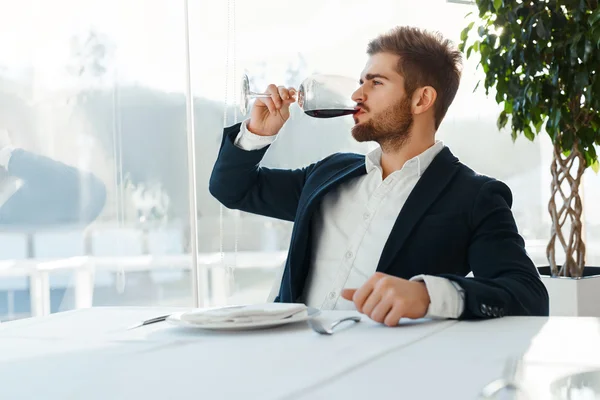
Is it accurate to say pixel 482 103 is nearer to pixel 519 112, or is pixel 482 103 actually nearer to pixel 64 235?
pixel 519 112

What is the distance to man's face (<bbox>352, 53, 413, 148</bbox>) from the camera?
204 cm

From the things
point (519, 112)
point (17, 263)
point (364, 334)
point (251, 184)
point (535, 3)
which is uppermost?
point (535, 3)

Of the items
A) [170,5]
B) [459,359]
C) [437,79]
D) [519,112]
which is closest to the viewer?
[459,359]

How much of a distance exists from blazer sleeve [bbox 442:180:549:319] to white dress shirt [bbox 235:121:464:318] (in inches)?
8.6

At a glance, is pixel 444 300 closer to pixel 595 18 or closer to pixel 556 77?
pixel 595 18

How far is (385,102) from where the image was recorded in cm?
208

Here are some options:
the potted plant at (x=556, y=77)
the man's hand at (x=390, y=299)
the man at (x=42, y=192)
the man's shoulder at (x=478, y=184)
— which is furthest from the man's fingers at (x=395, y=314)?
the man at (x=42, y=192)

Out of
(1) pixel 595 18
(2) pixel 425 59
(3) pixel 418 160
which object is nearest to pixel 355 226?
(3) pixel 418 160

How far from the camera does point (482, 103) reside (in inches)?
183

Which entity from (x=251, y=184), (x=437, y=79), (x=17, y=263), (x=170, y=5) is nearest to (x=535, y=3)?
(x=437, y=79)

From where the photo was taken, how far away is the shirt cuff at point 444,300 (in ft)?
4.15

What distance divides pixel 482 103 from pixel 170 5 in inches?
76.5

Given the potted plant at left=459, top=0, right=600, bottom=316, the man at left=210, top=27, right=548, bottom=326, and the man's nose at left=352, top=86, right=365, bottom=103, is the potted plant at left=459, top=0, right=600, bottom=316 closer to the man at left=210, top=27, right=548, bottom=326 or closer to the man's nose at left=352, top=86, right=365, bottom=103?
the man at left=210, top=27, right=548, bottom=326

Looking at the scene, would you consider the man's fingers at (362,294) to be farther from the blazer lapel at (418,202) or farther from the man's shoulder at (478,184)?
the man's shoulder at (478,184)
